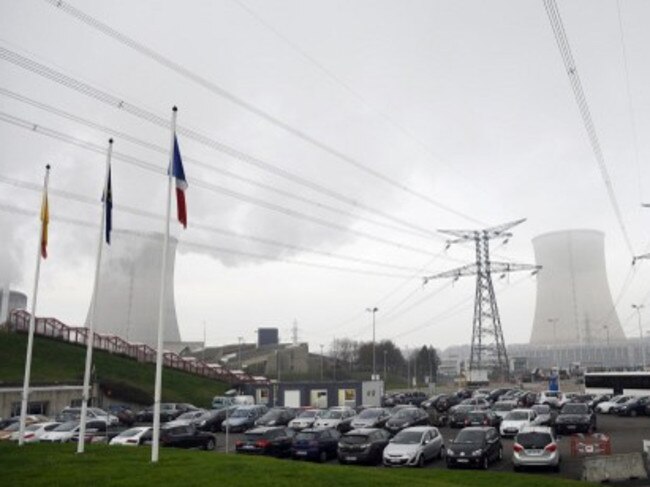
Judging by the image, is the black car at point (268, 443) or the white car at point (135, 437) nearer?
the black car at point (268, 443)

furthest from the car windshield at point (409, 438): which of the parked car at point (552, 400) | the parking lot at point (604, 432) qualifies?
the parked car at point (552, 400)

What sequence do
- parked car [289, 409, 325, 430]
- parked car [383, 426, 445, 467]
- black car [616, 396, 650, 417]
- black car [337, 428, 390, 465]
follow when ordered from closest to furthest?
parked car [383, 426, 445, 467] < black car [337, 428, 390, 465] < parked car [289, 409, 325, 430] < black car [616, 396, 650, 417]

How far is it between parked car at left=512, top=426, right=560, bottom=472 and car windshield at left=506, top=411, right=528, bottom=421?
1366 cm

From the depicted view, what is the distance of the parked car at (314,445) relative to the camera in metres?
28.7

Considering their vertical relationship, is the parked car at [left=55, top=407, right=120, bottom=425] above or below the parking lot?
above

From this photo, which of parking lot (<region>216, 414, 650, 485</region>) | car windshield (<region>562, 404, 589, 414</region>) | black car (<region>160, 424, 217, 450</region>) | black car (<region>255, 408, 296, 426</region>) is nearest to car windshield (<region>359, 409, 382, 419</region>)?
parking lot (<region>216, 414, 650, 485</region>)

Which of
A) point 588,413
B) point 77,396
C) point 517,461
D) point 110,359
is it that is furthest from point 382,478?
point 110,359

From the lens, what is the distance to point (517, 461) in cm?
2500

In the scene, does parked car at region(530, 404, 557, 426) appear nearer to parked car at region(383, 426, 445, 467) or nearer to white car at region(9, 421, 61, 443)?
parked car at region(383, 426, 445, 467)

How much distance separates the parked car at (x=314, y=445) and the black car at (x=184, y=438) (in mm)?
5833

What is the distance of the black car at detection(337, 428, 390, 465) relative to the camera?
27156 mm

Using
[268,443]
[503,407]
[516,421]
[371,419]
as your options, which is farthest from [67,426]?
[503,407]

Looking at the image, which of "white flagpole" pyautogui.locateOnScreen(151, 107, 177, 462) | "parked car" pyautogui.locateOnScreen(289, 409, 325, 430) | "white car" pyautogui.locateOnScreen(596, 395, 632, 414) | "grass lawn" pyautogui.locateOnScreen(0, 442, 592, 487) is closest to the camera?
"grass lawn" pyautogui.locateOnScreen(0, 442, 592, 487)

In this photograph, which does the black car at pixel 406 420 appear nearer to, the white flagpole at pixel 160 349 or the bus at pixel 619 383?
the white flagpole at pixel 160 349
